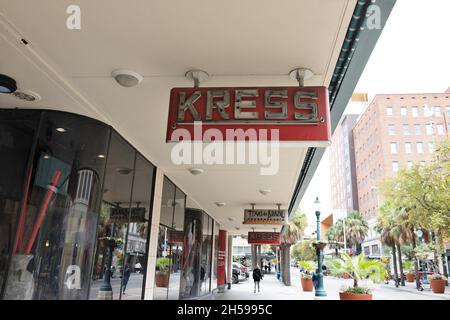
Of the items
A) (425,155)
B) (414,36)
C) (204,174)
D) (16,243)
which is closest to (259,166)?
(204,174)

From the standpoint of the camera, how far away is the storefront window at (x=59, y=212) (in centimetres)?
452

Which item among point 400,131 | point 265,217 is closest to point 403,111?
point 400,131

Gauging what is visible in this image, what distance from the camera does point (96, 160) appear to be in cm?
538

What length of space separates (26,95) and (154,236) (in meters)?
4.28

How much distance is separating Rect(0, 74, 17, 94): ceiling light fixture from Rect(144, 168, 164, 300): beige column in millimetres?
4017

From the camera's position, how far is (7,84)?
13.5 feet

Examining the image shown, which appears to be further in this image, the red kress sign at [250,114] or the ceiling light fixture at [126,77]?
the ceiling light fixture at [126,77]

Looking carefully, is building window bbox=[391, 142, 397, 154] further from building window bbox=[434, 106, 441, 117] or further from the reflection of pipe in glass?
the reflection of pipe in glass

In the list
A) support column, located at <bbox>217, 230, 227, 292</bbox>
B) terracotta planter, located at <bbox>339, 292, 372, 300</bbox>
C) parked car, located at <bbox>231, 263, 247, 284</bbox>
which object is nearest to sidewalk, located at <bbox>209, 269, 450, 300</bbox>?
support column, located at <bbox>217, 230, 227, 292</bbox>

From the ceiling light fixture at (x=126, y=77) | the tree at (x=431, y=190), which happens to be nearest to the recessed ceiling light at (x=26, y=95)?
the ceiling light fixture at (x=126, y=77)

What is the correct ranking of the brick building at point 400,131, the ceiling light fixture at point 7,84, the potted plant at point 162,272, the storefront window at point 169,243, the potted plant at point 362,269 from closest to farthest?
the ceiling light fixture at point 7,84
the potted plant at point 162,272
the storefront window at point 169,243
the potted plant at point 362,269
the brick building at point 400,131

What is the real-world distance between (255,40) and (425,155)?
2784 inches

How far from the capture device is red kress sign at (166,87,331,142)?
3348mm

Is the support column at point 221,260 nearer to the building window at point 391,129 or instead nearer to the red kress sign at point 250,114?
the red kress sign at point 250,114
